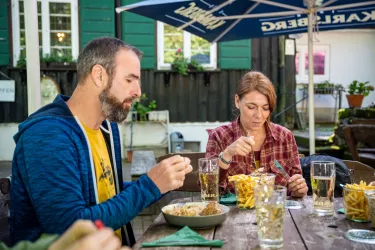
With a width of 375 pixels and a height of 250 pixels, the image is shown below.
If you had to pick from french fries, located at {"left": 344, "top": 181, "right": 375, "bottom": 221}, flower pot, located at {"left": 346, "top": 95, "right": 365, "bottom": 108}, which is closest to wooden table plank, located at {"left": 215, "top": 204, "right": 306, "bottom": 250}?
french fries, located at {"left": 344, "top": 181, "right": 375, "bottom": 221}

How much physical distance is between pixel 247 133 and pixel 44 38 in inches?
273

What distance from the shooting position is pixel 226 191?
2.49 meters

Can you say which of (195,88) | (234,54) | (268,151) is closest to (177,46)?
(195,88)

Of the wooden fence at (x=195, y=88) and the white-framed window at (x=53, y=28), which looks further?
the wooden fence at (x=195, y=88)

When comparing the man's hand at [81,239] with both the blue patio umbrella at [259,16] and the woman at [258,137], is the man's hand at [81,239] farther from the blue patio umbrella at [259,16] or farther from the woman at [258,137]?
the blue patio umbrella at [259,16]

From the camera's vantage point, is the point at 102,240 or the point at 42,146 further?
the point at 42,146

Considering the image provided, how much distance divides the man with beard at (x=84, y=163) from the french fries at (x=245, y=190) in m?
0.38

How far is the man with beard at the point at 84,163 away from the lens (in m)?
1.57

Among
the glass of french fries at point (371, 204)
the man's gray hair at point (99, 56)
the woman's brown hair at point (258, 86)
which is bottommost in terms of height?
the glass of french fries at point (371, 204)

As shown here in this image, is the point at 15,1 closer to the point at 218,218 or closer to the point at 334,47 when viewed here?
the point at 218,218

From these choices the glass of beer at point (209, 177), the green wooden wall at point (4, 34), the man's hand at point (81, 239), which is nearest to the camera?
the man's hand at point (81, 239)

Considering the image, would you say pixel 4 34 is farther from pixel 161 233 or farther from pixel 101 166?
pixel 161 233

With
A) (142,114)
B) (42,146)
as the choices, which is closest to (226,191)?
(42,146)

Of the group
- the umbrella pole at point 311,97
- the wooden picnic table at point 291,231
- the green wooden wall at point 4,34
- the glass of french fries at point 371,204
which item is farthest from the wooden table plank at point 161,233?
the green wooden wall at point 4,34
